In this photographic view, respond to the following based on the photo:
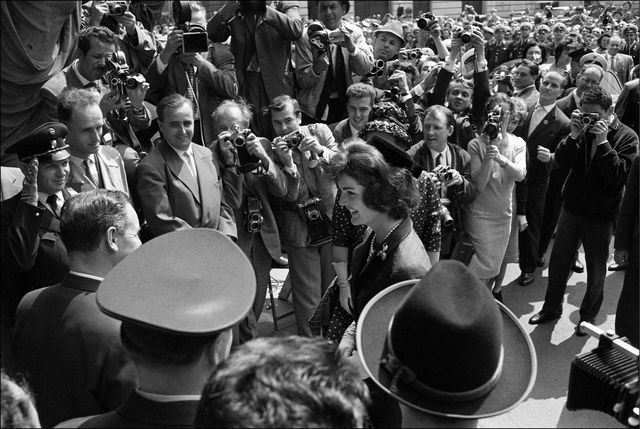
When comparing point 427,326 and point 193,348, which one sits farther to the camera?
point 193,348

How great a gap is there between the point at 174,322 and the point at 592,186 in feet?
12.8

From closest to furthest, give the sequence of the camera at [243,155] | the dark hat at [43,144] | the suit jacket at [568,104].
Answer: the dark hat at [43,144]
the camera at [243,155]
the suit jacket at [568,104]

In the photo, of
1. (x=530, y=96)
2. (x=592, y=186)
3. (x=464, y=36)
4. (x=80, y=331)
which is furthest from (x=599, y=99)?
(x=80, y=331)

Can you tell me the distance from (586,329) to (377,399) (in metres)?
0.65

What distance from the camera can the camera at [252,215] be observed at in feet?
14.0

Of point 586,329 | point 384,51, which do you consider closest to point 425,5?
point 384,51

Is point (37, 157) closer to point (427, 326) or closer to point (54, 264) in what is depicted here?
point (54, 264)

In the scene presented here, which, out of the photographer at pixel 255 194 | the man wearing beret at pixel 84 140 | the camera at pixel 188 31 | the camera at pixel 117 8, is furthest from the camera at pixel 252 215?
the camera at pixel 117 8

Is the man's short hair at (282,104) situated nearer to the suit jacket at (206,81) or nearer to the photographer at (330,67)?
the suit jacket at (206,81)

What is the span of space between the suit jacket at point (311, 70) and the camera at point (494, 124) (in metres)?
1.18

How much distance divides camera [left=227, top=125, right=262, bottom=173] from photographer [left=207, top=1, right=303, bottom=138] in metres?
0.94

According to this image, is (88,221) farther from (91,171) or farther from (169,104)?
(169,104)

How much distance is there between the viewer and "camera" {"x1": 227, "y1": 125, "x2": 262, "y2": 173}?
3.90 metres

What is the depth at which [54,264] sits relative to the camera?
120 inches
